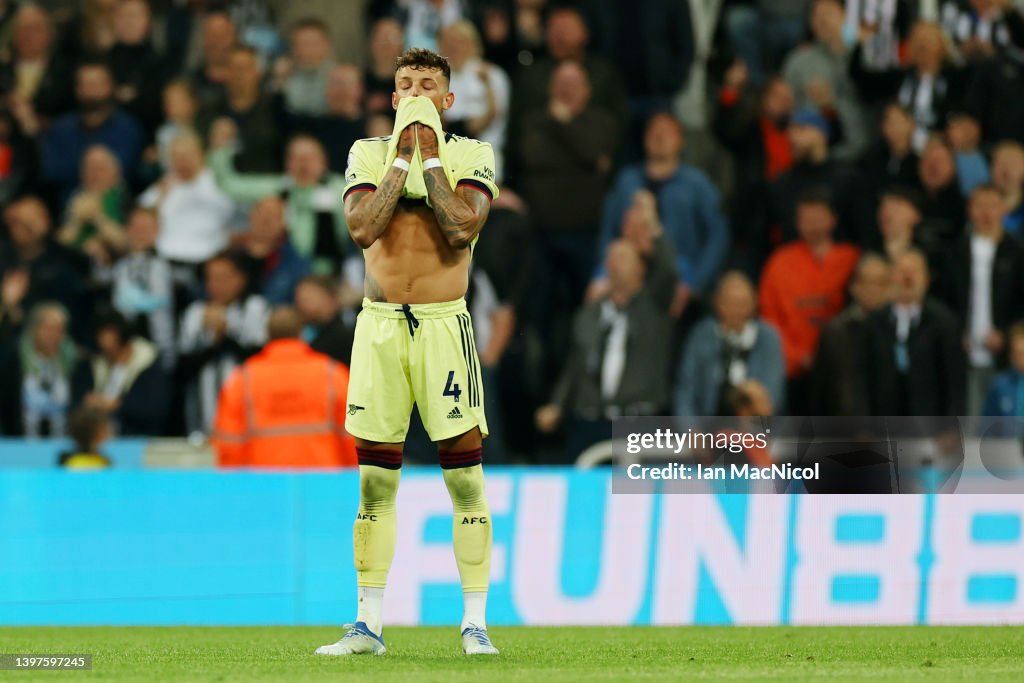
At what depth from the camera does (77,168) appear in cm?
1589

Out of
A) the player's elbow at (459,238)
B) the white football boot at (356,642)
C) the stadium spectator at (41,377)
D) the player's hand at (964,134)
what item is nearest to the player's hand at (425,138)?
the player's elbow at (459,238)

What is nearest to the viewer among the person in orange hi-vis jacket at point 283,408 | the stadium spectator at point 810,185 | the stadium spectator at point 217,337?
the person in orange hi-vis jacket at point 283,408

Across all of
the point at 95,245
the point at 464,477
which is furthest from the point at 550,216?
the point at 464,477

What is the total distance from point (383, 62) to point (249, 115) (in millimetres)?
1252

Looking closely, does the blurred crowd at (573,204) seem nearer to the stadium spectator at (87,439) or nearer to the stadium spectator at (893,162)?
the stadium spectator at (893,162)

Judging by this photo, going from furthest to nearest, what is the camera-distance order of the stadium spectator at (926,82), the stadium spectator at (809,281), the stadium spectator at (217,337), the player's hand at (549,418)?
the stadium spectator at (926,82), the stadium spectator at (217,337), the stadium spectator at (809,281), the player's hand at (549,418)

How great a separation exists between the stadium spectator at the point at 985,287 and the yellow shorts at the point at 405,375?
710 centimetres

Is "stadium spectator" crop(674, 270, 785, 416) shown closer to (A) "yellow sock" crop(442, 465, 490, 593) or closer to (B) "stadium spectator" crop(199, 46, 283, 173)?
(B) "stadium spectator" crop(199, 46, 283, 173)

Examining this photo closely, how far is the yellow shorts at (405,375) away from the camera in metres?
7.78

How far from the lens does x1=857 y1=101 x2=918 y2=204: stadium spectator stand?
47.8 ft

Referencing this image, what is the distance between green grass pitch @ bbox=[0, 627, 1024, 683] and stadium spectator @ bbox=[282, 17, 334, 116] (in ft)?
21.5

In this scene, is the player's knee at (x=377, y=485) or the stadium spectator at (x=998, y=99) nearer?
the player's knee at (x=377, y=485)

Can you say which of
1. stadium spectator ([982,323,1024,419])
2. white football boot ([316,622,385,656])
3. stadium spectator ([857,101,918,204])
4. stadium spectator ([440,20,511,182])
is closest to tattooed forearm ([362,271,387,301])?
white football boot ([316,622,385,656])

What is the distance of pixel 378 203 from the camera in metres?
7.59
